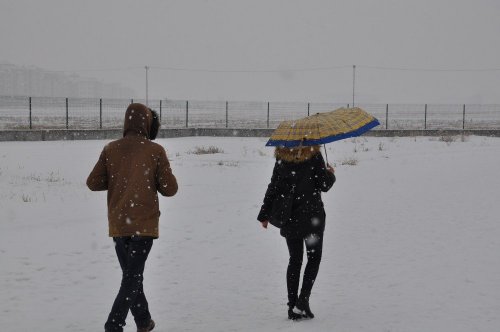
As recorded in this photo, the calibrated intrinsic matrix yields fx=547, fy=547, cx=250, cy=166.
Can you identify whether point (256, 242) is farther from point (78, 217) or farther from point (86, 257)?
point (78, 217)

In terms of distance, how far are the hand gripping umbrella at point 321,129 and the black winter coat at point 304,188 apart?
0.54ft

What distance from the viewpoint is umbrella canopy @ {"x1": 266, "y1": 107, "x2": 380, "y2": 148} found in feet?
14.9

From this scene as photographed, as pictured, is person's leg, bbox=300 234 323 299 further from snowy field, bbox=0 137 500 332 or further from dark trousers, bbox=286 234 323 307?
snowy field, bbox=0 137 500 332

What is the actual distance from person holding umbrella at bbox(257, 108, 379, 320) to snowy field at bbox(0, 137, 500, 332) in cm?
69

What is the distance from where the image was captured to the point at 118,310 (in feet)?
13.4

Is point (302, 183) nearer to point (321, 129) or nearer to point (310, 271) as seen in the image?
point (321, 129)

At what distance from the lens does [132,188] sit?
13.0ft

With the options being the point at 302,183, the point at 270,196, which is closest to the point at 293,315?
the point at 270,196

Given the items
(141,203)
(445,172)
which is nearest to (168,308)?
(141,203)

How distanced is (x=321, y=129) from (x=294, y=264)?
3.99ft

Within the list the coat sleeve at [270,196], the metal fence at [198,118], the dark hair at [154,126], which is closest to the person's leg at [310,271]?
the coat sleeve at [270,196]

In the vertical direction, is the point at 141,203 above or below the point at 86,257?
above

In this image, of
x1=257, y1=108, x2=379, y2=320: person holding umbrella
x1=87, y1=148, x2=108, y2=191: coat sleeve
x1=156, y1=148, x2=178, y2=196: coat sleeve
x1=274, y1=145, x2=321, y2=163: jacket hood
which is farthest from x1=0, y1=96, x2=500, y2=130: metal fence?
x1=87, y1=148, x2=108, y2=191: coat sleeve

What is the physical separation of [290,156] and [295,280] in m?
1.12
